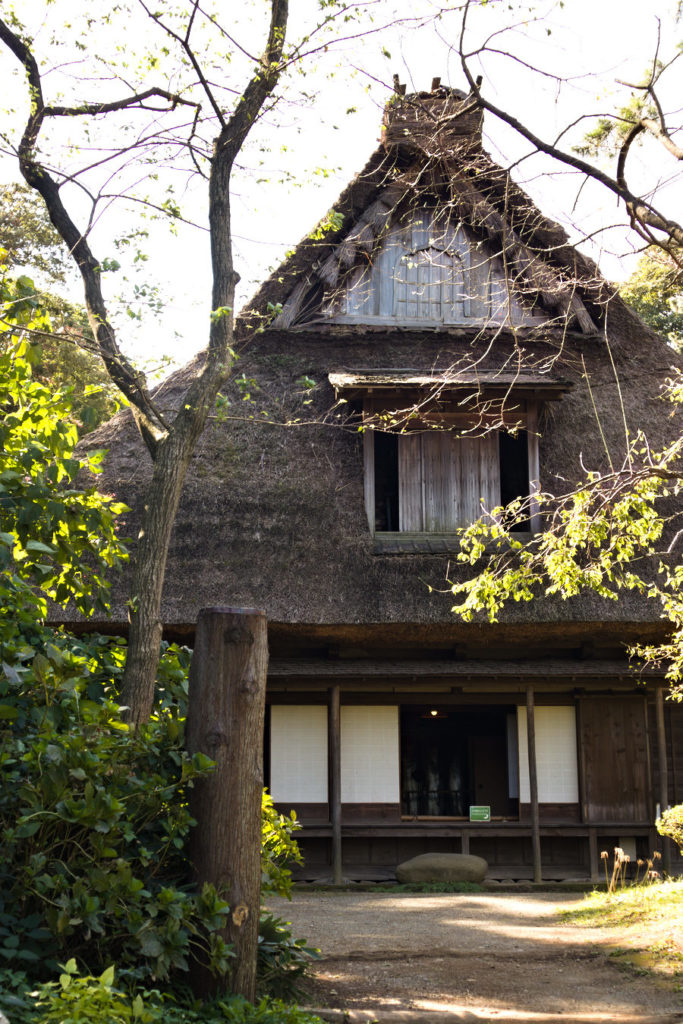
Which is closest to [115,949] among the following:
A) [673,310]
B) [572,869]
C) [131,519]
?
[131,519]

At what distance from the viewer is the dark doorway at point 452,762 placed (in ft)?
48.4

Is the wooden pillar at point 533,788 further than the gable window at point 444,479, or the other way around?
the gable window at point 444,479

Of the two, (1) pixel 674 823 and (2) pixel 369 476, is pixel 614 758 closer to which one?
(1) pixel 674 823

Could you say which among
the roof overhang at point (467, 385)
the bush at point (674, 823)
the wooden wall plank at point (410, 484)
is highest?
the roof overhang at point (467, 385)

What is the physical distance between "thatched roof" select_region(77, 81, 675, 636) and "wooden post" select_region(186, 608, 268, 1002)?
505cm

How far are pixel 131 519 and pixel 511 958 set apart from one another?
6.89 meters

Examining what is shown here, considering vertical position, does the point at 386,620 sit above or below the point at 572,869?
above

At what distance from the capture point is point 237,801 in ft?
15.5

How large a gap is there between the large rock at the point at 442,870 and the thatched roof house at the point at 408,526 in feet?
2.34

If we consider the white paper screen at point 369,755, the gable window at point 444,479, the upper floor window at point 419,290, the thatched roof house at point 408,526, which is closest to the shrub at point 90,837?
the thatched roof house at point 408,526

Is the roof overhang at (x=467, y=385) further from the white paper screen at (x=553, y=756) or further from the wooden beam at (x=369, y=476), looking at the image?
the white paper screen at (x=553, y=756)

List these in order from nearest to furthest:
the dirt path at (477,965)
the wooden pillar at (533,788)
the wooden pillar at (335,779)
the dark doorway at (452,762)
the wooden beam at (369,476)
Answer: the dirt path at (477,965) < the wooden pillar at (335,779) < the wooden pillar at (533,788) < the wooden beam at (369,476) < the dark doorway at (452,762)

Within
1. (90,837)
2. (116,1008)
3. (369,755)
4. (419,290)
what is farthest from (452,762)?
(116,1008)

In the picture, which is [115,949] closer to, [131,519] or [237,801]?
[237,801]
